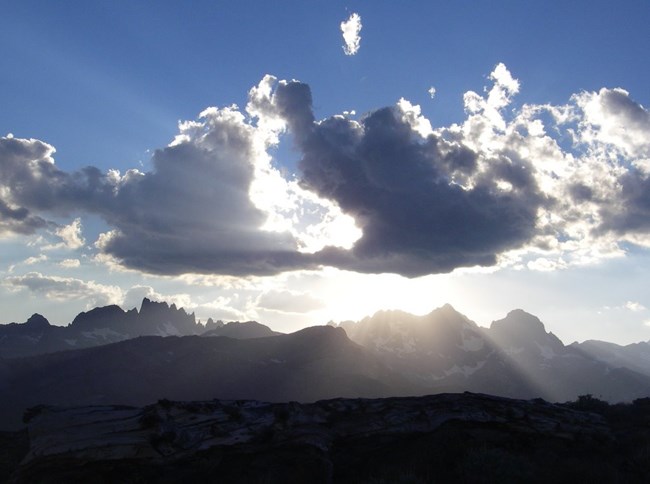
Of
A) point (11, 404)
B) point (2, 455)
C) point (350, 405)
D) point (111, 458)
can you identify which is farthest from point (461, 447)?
point (11, 404)

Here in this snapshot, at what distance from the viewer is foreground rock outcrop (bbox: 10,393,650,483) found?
15.2m

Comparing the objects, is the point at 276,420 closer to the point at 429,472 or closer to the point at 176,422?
the point at 176,422

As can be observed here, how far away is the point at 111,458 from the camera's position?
15367 mm

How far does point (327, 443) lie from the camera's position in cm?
1805

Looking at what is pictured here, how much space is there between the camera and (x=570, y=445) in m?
19.5

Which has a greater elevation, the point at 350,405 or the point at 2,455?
the point at 350,405

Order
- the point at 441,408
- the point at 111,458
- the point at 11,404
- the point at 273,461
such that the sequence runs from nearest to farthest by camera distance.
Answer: the point at 111,458, the point at 273,461, the point at 441,408, the point at 11,404

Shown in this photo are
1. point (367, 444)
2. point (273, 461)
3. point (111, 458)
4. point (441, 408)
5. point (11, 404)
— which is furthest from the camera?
point (11, 404)

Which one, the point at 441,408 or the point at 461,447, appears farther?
the point at 441,408

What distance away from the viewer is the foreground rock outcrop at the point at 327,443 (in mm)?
15219

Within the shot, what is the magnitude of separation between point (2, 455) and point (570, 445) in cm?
2210

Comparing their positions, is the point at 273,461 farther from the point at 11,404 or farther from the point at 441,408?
the point at 11,404

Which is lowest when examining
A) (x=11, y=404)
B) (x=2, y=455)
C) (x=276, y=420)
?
(x=11, y=404)

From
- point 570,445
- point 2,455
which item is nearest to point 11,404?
point 2,455
